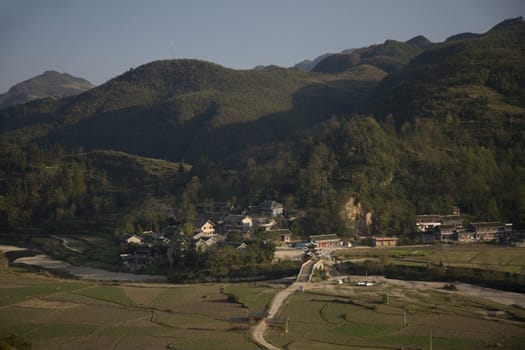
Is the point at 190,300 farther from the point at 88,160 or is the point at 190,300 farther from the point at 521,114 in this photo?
the point at 88,160

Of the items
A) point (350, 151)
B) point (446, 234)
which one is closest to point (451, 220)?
point (446, 234)

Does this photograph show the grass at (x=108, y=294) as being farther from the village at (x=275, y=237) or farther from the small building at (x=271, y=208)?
the small building at (x=271, y=208)

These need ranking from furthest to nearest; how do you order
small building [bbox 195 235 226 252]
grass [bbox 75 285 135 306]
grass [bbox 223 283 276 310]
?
small building [bbox 195 235 226 252]
grass [bbox 75 285 135 306]
grass [bbox 223 283 276 310]

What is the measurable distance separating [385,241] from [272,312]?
17.4 metres

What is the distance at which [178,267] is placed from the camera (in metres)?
39.3

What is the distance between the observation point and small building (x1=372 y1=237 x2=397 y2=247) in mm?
42750

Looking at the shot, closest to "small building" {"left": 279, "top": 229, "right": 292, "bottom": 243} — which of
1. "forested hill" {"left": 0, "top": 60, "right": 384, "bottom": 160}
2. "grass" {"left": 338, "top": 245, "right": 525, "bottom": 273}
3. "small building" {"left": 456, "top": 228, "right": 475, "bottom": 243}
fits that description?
"grass" {"left": 338, "top": 245, "right": 525, "bottom": 273}

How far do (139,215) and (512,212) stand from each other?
27757 mm

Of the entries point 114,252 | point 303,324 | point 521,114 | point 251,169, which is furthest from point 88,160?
point 303,324

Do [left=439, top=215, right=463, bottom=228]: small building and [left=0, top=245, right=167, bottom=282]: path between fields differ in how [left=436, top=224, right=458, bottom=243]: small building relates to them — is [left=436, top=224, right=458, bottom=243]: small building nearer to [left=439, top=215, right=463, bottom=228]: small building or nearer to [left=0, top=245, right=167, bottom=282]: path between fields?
[left=439, top=215, right=463, bottom=228]: small building

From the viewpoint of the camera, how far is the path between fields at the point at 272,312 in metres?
23.5

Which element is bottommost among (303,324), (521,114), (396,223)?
(303,324)

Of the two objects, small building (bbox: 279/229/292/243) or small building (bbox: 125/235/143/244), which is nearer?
small building (bbox: 279/229/292/243)

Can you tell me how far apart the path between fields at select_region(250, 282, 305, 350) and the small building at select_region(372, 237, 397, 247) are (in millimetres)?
10778
